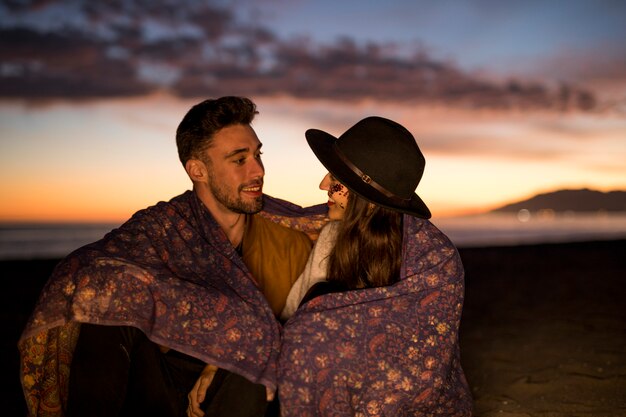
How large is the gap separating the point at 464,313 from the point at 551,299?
1606mm

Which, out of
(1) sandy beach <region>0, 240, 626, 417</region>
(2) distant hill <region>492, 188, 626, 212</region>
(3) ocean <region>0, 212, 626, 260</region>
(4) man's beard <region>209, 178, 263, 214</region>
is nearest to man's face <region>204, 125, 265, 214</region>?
(4) man's beard <region>209, 178, 263, 214</region>

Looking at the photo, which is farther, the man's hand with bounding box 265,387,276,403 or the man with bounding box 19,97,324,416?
the man's hand with bounding box 265,387,276,403

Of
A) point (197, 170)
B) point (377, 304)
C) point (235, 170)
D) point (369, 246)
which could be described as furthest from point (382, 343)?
point (197, 170)

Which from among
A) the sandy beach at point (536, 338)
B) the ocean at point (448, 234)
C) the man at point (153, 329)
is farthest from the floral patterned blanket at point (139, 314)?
the ocean at point (448, 234)

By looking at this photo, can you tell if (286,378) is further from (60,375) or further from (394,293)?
(60,375)

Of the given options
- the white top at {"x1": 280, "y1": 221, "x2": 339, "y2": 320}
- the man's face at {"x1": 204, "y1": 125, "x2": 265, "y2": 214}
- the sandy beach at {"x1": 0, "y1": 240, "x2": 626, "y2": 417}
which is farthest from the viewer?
the sandy beach at {"x1": 0, "y1": 240, "x2": 626, "y2": 417}

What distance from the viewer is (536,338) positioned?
18.9ft

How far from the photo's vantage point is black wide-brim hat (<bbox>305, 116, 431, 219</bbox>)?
252cm

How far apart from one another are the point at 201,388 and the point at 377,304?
0.84 m

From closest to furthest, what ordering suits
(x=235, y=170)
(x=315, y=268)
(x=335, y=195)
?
(x=335, y=195), (x=315, y=268), (x=235, y=170)

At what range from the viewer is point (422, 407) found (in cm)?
259

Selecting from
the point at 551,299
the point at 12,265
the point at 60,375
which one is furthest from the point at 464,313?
the point at 12,265

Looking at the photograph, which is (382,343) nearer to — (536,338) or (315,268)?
(315,268)

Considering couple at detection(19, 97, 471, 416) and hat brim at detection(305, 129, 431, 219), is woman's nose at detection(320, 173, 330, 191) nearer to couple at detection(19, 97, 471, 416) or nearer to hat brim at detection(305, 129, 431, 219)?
couple at detection(19, 97, 471, 416)
